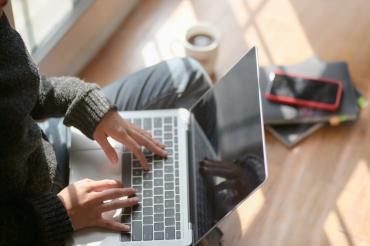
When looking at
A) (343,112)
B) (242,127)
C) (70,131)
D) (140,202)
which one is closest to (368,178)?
(343,112)

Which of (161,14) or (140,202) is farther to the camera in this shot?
(161,14)

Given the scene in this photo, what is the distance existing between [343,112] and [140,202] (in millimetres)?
708

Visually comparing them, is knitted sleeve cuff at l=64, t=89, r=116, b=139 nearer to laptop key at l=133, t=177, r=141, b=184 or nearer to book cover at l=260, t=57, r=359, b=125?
laptop key at l=133, t=177, r=141, b=184

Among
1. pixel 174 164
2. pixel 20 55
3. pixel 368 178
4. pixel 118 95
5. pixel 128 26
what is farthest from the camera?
pixel 128 26

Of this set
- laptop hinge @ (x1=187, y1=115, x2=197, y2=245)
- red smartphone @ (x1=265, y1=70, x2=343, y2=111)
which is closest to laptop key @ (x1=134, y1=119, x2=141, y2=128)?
laptop hinge @ (x1=187, y1=115, x2=197, y2=245)

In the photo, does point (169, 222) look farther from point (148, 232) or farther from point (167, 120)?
point (167, 120)

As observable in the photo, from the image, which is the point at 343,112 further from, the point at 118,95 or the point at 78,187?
the point at 78,187

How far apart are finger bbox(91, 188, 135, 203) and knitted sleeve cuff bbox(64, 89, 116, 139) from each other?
0.13m

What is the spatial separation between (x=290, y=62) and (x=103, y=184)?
0.84m

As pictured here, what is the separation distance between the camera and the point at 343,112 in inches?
58.1

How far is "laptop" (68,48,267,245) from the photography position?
998 millimetres

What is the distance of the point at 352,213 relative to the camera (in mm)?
1358

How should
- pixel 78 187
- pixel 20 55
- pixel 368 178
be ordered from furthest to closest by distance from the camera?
pixel 368 178, pixel 78 187, pixel 20 55

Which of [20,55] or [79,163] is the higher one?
[20,55]
